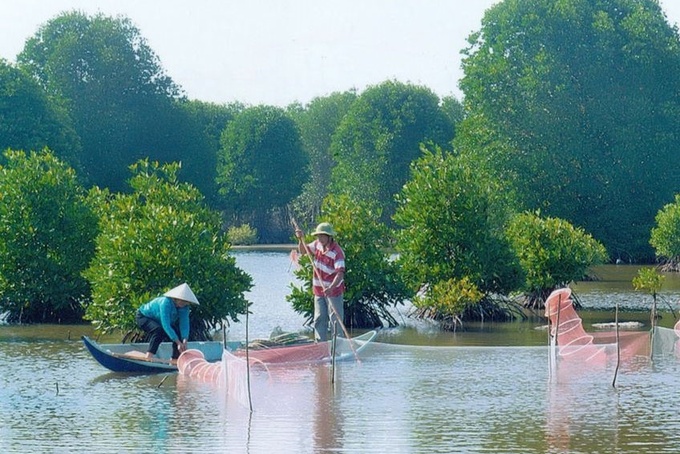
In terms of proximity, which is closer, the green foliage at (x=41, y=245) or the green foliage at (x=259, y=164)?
the green foliage at (x=41, y=245)

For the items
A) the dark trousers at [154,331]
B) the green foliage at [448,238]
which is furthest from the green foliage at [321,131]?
the dark trousers at [154,331]

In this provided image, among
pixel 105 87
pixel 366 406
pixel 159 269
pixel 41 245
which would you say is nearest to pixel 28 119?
pixel 105 87

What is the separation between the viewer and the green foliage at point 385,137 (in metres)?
91.4

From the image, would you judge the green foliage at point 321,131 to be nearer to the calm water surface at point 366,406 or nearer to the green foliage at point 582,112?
the green foliage at point 582,112

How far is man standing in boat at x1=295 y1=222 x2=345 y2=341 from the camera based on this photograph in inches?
847

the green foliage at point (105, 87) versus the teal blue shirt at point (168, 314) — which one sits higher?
the green foliage at point (105, 87)

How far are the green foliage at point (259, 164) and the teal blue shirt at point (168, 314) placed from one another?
78644 millimetres

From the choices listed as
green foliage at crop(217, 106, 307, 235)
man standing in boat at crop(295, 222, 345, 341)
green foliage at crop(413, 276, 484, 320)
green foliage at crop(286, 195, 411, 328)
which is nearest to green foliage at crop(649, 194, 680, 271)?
green foliage at crop(413, 276, 484, 320)

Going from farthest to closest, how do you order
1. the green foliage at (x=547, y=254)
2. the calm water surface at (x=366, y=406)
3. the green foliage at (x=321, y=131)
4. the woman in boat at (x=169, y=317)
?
the green foliage at (x=321, y=131)
the green foliage at (x=547, y=254)
the woman in boat at (x=169, y=317)
the calm water surface at (x=366, y=406)

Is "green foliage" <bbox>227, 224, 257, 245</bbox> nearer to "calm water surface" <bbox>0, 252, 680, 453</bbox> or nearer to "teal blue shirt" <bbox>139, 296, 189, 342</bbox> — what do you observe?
"calm water surface" <bbox>0, 252, 680, 453</bbox>

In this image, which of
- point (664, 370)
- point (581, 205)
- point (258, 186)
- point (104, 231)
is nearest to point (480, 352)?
point (664, 370)

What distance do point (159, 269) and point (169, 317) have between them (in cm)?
450

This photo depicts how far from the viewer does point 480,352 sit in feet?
73.9

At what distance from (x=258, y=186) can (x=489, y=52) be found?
41.5 metres
